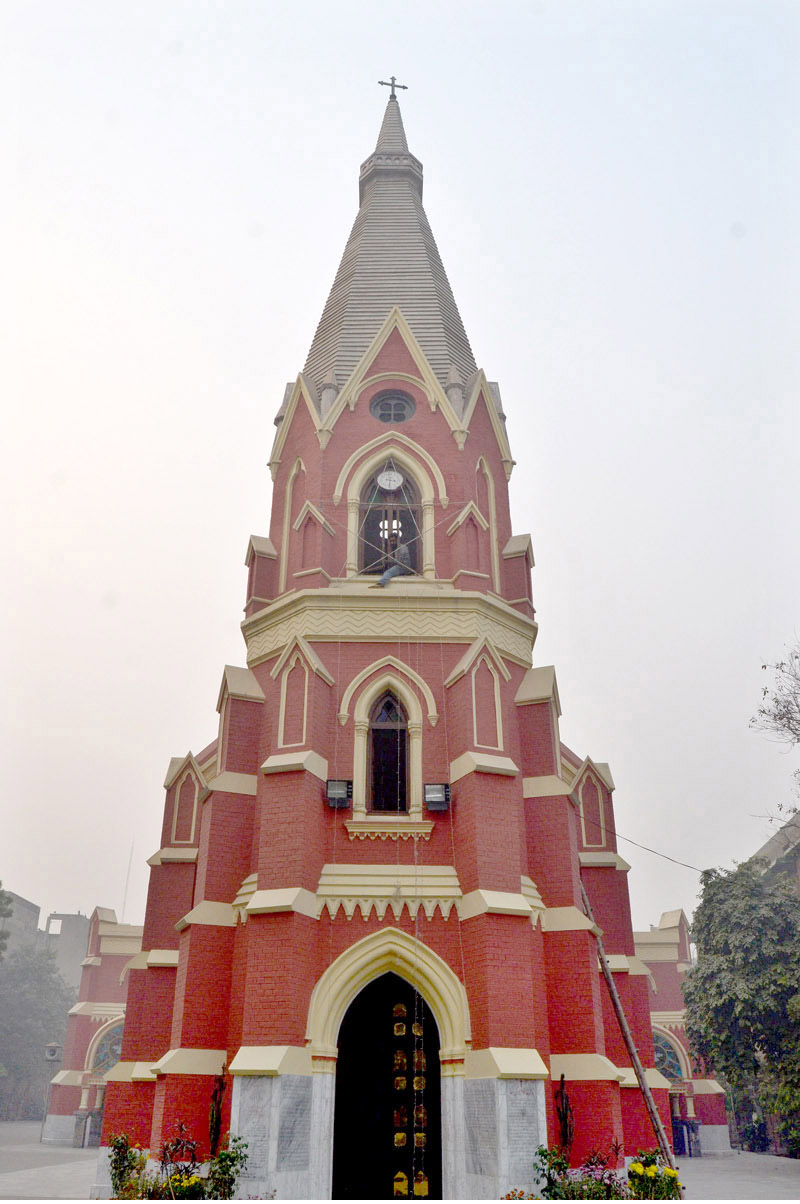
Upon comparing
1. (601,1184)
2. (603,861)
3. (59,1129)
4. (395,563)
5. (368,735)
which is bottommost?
(59,1129)

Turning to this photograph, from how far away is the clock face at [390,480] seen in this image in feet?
59.8

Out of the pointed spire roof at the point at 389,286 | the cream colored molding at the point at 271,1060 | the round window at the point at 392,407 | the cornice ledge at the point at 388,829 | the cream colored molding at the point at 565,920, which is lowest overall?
the cream colored molding at the point at 271,1060

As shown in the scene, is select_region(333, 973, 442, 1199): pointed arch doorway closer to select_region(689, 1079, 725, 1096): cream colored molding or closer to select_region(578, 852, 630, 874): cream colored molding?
select_region(578, 852, 630, 874): cream colored molding

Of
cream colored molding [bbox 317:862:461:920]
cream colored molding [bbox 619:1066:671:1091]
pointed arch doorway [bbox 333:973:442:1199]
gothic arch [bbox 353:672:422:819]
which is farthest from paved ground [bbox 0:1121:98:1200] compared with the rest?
cream colored molding [bbox 619:1066:671:1091]

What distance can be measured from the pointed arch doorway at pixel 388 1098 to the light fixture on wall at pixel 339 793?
2744 mm

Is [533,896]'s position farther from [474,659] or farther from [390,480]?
[390,480]

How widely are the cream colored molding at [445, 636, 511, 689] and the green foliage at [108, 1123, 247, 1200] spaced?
7369mm

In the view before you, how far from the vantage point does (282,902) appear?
44.6 feet

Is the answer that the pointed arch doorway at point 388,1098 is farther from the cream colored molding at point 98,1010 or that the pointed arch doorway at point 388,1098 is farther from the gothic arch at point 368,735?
the cream colored molding at point 98,1010

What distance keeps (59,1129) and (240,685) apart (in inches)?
1115

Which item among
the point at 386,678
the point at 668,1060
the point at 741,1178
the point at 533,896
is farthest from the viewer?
the point at 668,1060

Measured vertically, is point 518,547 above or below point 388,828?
above

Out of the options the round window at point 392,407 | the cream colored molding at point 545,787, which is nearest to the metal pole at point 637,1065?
the cream colored molding at point 545,787

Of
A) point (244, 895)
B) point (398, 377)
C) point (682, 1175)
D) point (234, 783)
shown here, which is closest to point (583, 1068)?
point (244, 895)
